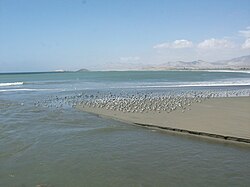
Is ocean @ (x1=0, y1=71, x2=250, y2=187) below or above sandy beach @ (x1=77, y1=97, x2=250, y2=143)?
below

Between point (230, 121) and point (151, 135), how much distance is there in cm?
471

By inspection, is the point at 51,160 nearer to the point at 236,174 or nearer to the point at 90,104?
the point at 236,174

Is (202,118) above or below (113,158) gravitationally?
above

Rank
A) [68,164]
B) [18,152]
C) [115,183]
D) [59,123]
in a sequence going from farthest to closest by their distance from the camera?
[59,123] < [18,152] < [68,164] < [115,183]

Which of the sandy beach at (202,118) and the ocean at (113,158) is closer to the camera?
the ocean at (113,158)

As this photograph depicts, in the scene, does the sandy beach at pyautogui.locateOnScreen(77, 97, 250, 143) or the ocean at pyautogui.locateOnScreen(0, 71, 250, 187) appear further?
the sandy beach at pyautogui.locateOnScreen(77, 97, 250, 143)

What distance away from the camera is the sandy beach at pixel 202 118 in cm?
1317

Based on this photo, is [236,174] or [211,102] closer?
[236,174]

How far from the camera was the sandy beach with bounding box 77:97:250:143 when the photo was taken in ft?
43.2

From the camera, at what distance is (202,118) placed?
1661 cm

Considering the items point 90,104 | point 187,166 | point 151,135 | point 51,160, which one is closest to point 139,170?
point 187,166

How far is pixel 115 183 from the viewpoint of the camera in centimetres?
817

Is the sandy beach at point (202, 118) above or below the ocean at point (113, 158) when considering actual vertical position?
above

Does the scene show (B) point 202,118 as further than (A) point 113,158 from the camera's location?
Yes
